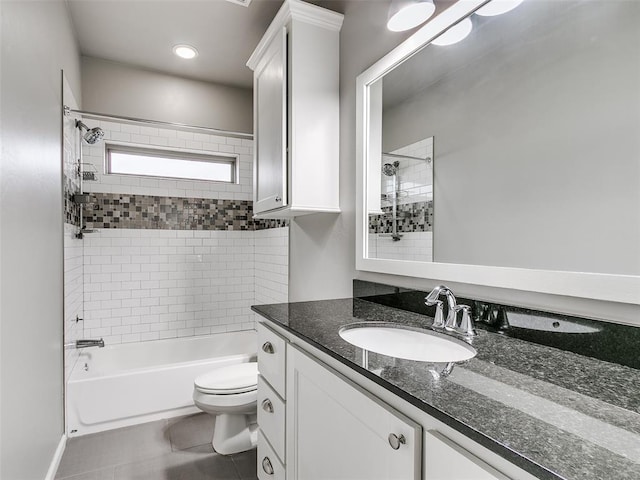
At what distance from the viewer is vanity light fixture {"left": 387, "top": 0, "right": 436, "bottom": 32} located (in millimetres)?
1396

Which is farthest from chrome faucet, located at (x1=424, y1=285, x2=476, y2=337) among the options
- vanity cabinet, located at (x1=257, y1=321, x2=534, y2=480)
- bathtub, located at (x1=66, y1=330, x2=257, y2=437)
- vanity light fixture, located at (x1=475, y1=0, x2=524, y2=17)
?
bathtub, located at (x1=66, y1=330, x2=257, y2=437)

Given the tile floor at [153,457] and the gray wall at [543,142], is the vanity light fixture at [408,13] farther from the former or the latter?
the tile floor at [153,457]

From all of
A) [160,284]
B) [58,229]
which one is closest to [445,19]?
[58,229]

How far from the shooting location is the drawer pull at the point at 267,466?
1.49 m

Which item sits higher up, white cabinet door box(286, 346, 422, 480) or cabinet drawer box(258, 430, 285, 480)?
white cabinet door box(286, 346, 422, 480)

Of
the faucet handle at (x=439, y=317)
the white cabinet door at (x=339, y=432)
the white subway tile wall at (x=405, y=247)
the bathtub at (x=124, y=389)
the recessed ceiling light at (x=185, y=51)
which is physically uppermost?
the recessed ceiling light at (x=185, y=51)

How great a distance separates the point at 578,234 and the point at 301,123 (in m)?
1.34

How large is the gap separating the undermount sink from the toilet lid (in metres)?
1.08

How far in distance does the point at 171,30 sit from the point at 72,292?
6.39ft

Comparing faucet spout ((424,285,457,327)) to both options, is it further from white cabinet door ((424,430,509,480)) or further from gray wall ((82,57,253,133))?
gray wall ((82,57,253,133))

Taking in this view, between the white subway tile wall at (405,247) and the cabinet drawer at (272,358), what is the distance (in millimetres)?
606

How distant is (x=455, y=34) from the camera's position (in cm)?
131

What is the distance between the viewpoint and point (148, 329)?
318 cm

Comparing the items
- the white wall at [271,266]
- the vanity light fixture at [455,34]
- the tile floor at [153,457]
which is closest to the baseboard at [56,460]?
the tile floor at [153,457]
